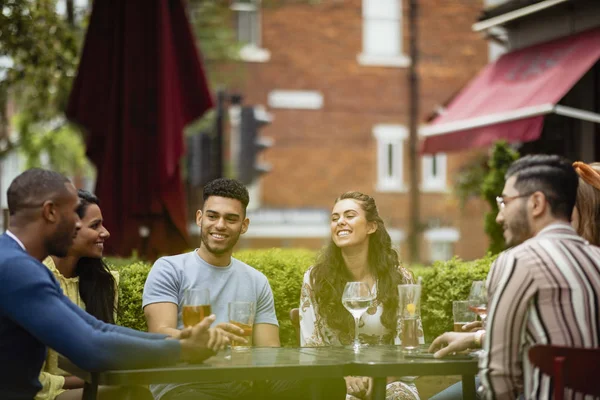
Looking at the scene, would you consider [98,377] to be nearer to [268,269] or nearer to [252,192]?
[268,269]

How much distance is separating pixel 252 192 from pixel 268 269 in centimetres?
1986

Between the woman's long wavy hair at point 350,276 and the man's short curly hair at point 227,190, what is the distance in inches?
26.5

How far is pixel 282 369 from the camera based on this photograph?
13.6 ft

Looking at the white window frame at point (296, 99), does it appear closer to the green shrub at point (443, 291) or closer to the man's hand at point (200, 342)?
the green shrub at point (443, 291)

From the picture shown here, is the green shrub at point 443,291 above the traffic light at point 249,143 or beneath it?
beneath

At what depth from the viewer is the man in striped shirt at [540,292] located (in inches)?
152

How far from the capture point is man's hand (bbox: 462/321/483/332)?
16.0 ft

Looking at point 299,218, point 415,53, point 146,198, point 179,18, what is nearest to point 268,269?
point 146,198

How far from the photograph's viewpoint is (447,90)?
2814cm

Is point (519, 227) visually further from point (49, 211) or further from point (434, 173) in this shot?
point (434, 173)

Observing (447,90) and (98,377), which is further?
(447,90)

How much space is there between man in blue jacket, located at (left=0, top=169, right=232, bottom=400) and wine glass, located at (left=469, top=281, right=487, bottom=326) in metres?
1.51

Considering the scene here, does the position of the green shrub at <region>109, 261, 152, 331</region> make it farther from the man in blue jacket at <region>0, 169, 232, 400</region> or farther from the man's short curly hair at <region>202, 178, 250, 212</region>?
the man in blue jacket at <region>0, 169, 232, 400</region>

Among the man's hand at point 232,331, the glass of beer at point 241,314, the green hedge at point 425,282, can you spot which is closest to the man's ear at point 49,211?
the man's hand at point 232,331
